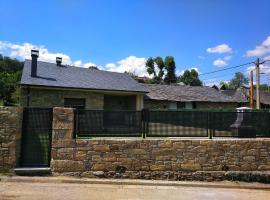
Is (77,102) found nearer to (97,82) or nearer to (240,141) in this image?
(97,82)

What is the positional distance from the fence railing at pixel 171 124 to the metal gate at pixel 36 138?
85 cm

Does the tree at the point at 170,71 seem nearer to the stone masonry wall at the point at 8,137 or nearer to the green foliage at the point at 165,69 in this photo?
the green foliage at the point at 165,69

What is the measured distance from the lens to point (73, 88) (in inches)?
757

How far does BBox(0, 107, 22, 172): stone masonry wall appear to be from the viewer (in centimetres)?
811

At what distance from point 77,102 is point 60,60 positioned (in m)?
4.96

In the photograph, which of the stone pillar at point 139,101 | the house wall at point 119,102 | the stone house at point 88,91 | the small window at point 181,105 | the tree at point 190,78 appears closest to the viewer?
the stone house at point 88,91

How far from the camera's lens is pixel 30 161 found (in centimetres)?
838

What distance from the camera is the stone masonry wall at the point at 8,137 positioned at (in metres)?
8.11

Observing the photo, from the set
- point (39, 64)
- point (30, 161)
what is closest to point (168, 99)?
point (39, 64)

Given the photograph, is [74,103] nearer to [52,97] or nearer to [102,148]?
[52,97]

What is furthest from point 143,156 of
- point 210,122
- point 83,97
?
point 83,97

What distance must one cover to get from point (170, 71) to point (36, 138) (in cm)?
4526

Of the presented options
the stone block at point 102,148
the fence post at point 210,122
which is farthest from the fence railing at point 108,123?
the fence post at point 210,122

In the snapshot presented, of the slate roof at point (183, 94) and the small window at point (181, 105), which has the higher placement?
the slate roof at point (183, 94)
